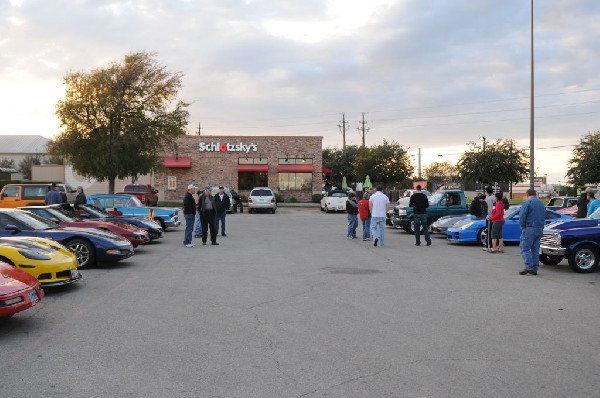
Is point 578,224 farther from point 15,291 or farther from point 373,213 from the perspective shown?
point 15,291

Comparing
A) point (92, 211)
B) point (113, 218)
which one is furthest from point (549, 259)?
point (92, 211)

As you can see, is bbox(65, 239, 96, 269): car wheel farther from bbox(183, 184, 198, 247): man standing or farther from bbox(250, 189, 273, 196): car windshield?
bbox(250, 189, 273, 196): car windshield

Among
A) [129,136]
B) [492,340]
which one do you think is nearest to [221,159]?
[129,136]

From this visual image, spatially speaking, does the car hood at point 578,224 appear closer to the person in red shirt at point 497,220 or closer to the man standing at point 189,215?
the person in red shirt at point 497,220

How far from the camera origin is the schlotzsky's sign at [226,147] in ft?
183

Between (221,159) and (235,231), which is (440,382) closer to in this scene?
(235,231)

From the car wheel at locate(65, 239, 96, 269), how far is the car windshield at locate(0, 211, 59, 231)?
609mm

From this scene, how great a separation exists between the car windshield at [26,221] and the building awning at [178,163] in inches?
1683

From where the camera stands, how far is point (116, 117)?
37.7 meters

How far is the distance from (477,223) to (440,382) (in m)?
13.6

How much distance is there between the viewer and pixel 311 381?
4.97m

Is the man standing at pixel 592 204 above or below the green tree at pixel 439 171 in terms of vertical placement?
below

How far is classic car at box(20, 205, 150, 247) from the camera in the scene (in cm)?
1362

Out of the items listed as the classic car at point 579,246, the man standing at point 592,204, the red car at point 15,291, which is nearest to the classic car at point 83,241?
the red car at point 15,291
